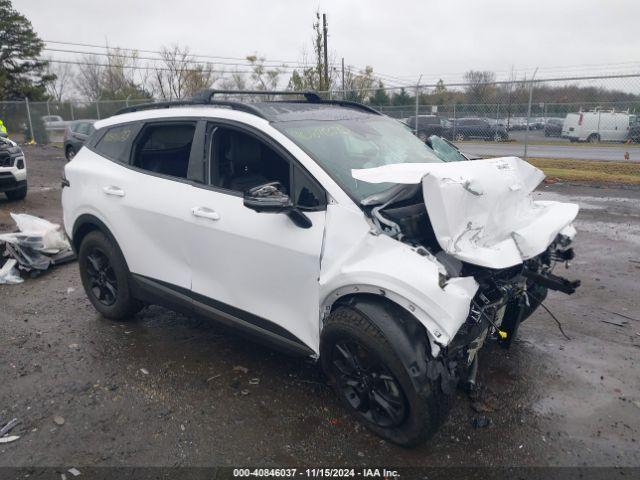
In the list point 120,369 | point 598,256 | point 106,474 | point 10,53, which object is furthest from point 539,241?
point 10,53

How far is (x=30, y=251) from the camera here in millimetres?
6074

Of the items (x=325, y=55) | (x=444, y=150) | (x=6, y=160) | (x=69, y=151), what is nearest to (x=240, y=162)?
(x=444, y=150)

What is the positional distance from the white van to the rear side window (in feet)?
50.3

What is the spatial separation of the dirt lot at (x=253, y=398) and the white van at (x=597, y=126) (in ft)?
44.7

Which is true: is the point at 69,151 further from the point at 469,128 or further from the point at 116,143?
the point at 116,143

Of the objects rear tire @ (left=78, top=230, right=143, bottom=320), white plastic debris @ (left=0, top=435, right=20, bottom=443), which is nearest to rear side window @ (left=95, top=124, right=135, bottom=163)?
rear tire @ (left=78, top=230, right=143, bottom=320)

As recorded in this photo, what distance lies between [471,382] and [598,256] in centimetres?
413

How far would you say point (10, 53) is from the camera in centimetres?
3700

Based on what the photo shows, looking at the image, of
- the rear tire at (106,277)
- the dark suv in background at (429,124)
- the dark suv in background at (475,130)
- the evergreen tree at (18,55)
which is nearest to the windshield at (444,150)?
the rear tire at (106,277)

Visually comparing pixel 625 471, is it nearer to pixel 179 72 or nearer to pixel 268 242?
pixel 268 242

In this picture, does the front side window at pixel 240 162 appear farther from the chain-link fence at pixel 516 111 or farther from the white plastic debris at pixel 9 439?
the chain-link fence at pixel 516 111

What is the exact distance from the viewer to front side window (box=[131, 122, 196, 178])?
3.85m

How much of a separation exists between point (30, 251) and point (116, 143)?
2.57 meters

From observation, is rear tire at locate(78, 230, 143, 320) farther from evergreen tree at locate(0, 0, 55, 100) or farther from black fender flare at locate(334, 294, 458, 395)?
evergreen tree at locate(0, 0, 55, 100)
